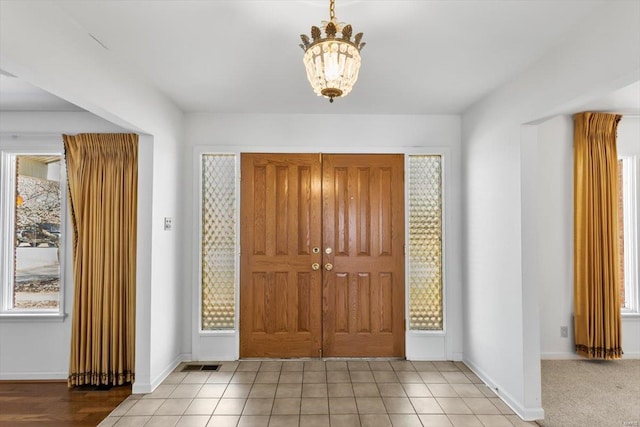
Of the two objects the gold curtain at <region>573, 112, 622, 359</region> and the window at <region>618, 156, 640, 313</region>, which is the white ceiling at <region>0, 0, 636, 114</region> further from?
the window at <region>618, 156, 640, 313</region>

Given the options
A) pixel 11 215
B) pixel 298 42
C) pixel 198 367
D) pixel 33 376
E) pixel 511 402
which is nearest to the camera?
pixel 298 42

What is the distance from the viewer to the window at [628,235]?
4.00 m

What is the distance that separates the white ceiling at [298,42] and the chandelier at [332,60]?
1.38 ft

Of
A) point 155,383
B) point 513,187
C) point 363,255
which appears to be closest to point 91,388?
point 155,383

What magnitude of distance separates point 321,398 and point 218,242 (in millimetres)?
1872

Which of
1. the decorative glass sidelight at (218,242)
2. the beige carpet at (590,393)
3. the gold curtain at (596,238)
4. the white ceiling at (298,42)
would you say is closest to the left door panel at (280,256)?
the decorative glass sidelight at (218,242)

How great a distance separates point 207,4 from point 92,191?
7.14 ft

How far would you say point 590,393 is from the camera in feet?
10.2


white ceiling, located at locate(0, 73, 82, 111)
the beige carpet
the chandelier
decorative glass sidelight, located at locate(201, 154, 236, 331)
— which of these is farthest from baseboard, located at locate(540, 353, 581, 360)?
white ceiling, located at locate(0, 73, 82, 111)

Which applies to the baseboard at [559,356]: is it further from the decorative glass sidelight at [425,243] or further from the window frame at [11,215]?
the window frame at [11,215]

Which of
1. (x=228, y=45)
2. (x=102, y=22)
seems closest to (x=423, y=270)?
(x=228, y=45)

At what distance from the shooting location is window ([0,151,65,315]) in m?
3.53

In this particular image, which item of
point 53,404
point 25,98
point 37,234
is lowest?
point 53,404

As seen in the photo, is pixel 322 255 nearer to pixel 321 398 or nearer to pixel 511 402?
pixel 321 398
